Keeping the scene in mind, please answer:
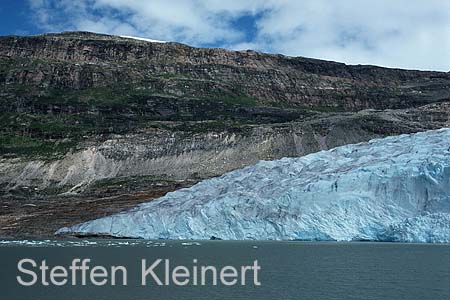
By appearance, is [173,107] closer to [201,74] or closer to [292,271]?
[201,74]

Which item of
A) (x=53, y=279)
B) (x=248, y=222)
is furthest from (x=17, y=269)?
(x=248, y=222)

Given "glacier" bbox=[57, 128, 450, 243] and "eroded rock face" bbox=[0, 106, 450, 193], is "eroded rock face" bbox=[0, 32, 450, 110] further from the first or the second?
"glacier" bbox=[57, 128, 450, 243]

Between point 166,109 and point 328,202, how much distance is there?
7148 centimetres

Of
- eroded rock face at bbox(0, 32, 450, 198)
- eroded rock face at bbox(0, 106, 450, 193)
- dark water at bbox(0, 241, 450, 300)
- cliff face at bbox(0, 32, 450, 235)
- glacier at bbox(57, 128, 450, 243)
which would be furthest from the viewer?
eroded rock face at bbox(0, 32, 450, 198)

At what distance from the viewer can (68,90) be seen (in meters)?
117

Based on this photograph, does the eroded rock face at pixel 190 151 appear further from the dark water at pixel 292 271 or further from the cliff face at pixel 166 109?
the dark water at pixel 292 271

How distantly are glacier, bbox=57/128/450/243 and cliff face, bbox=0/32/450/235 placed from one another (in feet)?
72.4

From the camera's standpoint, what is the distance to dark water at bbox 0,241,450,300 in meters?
20.7

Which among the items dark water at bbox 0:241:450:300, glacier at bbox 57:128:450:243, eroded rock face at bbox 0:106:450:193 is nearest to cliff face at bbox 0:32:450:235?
eroded rock face at bbox 0:106:450:193

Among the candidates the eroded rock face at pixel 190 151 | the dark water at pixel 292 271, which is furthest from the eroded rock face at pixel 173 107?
the dark water at pixel 292 271

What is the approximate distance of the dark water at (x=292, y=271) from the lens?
20688 millimetres

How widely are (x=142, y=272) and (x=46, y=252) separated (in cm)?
1203

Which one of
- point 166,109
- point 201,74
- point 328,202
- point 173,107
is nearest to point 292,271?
point 328,202

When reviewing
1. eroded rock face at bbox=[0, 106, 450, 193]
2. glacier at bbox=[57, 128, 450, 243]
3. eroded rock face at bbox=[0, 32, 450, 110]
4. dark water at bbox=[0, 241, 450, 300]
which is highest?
eroded rock face at bbox=[0, 32, 450, 110]
